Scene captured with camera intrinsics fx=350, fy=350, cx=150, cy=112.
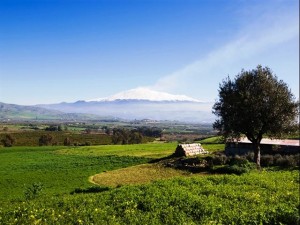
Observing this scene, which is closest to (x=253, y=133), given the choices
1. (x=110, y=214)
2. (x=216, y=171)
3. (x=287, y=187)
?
(x=216, y=171)

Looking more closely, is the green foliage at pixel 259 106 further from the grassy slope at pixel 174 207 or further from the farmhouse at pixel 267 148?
the grassy slope at pixel 174 207

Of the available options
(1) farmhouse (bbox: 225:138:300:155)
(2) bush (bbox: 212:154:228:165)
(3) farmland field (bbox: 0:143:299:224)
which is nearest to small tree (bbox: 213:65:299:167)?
(2) bush (bbox: 212:154:228:165)

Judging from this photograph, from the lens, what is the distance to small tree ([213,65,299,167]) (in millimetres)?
48025

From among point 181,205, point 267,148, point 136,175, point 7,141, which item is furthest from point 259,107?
point 7,141

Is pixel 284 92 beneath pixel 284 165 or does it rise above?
above

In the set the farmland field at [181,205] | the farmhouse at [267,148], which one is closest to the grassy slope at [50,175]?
the farmland field at [181,205]

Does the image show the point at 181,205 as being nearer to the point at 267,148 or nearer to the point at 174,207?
the point at 174,207

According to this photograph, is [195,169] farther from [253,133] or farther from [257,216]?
[257,216]

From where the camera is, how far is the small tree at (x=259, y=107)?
158 feet

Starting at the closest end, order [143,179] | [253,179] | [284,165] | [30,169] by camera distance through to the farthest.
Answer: [253,179], [143,179], [284,165], [30,169]

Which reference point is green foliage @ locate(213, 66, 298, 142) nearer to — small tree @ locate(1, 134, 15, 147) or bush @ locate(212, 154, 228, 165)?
bush @ locate(212, 154, 228, 165)

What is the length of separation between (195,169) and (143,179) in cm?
828

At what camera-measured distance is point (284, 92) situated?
48.5 metres

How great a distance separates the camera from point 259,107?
4788cm
